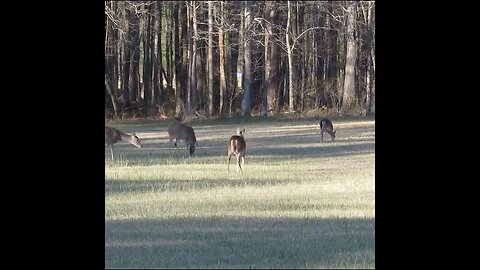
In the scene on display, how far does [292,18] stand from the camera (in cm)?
5978

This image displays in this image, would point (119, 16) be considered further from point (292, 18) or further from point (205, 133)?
point (205, 133)

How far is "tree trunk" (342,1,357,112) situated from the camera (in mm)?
54406

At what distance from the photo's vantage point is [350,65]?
5512 cm

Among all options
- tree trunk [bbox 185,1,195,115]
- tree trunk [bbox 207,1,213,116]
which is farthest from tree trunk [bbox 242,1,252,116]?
tree trunk [bbox 185,1,195,115]

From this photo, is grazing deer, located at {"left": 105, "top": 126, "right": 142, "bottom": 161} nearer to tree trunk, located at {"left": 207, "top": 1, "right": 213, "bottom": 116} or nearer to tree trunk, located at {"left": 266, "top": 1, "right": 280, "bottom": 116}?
tree trunk, located at {"left": 207, "top": 1, "right": 213, "bottom": 116}

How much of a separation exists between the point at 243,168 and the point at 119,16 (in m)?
33.7

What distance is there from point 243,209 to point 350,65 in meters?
40.7

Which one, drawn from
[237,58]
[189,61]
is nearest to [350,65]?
[189,61]

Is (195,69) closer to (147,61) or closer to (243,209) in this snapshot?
(147,61)

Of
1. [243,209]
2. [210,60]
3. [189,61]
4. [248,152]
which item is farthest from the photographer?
[189,61]

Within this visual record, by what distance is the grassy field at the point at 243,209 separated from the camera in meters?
10.8

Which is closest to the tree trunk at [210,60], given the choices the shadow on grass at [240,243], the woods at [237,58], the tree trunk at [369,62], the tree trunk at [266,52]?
the woods at [237,58]
